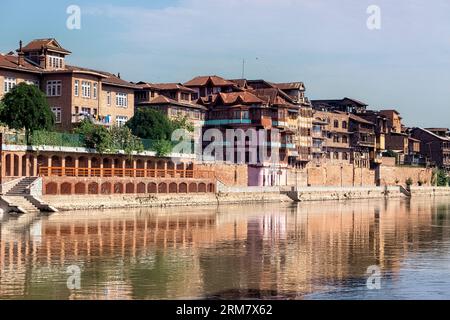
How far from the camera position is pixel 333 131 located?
118 meters

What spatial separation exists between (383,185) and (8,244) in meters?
88.6

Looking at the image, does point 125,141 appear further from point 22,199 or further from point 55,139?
point 22,199

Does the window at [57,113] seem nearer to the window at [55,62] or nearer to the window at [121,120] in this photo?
the window at [55,62]

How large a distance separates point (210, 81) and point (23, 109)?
135ft

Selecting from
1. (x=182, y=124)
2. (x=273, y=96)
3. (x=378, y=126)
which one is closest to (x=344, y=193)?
(x=273, y=96)

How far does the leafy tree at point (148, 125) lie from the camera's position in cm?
7931

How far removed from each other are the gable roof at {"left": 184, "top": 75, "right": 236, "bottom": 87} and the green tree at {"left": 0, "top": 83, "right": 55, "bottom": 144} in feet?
129

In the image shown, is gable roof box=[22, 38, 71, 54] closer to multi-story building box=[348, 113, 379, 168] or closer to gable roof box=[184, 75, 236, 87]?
gable roof box=[184, 75, 236, 87]

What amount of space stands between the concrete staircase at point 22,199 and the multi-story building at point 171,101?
1338 inches

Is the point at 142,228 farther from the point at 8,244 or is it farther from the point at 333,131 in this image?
the point at 333,131

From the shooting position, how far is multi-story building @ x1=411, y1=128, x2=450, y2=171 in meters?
152

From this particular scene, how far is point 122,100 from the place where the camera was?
8419cm

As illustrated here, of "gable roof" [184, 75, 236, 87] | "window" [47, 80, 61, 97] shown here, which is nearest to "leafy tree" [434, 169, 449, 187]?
"gable roof" [184, 75, 236, 87]
